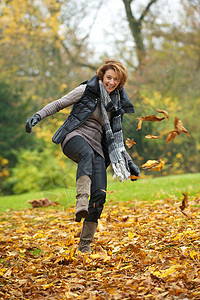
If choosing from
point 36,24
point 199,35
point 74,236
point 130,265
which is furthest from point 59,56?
point 130,265

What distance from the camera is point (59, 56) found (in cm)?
1380

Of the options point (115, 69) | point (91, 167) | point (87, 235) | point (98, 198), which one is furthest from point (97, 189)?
point (115, 69)

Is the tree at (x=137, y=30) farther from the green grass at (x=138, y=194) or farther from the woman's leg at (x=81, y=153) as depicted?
the woman's leg at (x=81, y=153)

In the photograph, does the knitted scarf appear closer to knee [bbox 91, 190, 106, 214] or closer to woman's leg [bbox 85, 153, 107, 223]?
woman's leg [bbox 85, 153, 107, 223]

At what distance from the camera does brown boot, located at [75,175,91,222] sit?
299cm

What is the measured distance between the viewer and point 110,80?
346 centimetres

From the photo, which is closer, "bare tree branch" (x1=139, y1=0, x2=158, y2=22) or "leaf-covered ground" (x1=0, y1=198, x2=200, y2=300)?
"leaf-covered ground" (x1=0, y1=198, x2=200, y2=300)

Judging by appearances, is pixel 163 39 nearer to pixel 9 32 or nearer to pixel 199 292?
pixel 9 32

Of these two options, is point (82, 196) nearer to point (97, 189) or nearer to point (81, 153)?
point (97, 189)

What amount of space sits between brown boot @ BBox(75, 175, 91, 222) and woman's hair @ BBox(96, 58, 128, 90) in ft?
3.51

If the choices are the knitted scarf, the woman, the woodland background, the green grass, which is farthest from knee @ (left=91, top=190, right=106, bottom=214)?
the woodland background

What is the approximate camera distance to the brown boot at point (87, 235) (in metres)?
3.40

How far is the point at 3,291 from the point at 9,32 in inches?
489

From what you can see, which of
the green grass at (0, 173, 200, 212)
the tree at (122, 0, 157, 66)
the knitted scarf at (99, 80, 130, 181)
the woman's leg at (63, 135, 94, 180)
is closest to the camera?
the woman's leg at (63, 135, 94, 180)
